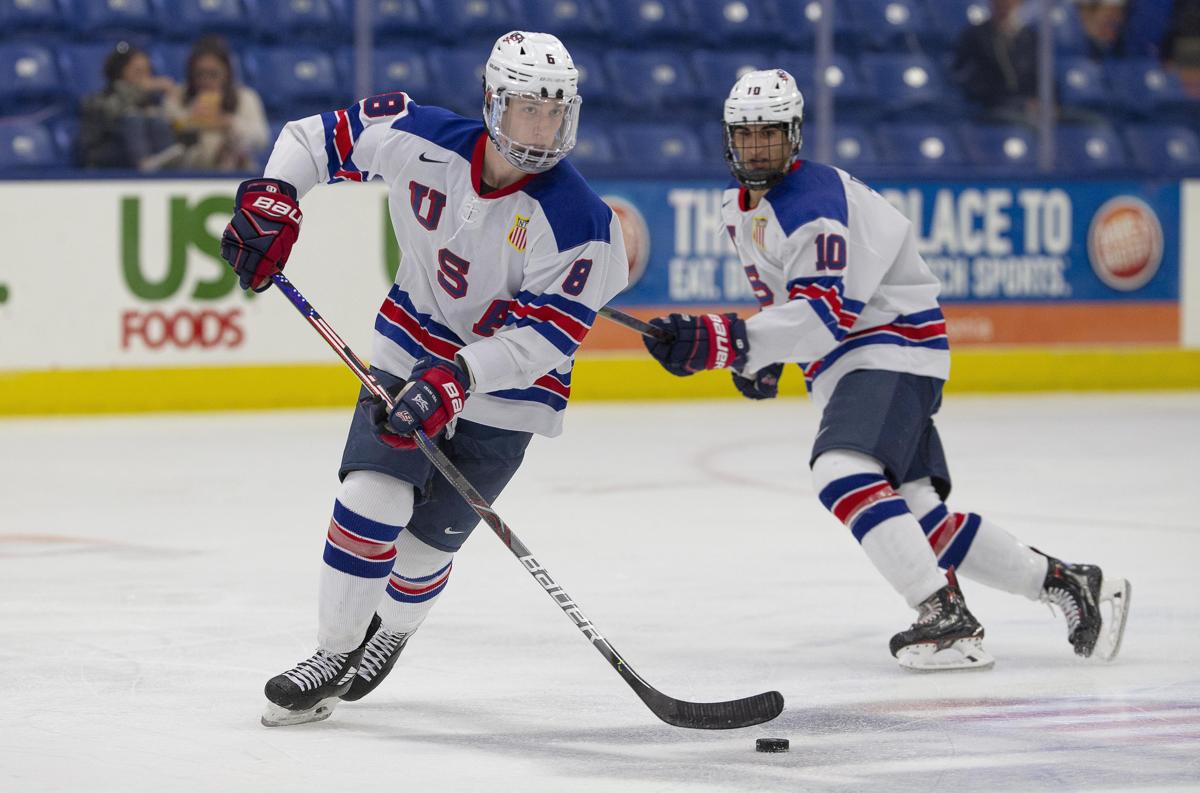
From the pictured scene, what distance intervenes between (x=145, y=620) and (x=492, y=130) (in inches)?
57.8

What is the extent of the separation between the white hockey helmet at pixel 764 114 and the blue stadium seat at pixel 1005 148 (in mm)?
5210

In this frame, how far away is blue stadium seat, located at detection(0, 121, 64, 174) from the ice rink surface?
1211 millimetres

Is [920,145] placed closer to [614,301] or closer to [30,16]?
[614,301]

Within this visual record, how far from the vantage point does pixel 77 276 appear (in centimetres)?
749

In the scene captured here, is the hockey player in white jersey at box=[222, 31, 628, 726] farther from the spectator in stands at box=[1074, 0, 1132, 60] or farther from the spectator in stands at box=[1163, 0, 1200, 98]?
the spectator in stands at box=[1163, 0, 1200, 98]

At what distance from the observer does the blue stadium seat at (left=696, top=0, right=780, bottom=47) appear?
8758mm

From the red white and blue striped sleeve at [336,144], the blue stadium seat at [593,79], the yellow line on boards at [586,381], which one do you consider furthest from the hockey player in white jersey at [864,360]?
the blue stadium seat at [593,79]

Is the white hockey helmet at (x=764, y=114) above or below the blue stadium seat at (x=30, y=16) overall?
above

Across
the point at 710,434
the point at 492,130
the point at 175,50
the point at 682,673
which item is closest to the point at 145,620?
the point at 682,673

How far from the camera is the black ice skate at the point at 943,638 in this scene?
12.1ft

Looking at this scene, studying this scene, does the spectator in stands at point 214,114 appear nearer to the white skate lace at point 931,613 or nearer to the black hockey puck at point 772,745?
the white skate lace at point 931,613

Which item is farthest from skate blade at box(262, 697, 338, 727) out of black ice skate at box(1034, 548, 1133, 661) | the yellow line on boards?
the yellow line on boards

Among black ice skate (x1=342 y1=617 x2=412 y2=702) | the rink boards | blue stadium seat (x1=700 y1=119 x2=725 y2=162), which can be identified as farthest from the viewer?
blue stadium seat (x1=700 y1=119 x2=725 y2=162)

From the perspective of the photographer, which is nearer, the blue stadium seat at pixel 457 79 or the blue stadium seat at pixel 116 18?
the blue stadium seat at pixel 116 18
